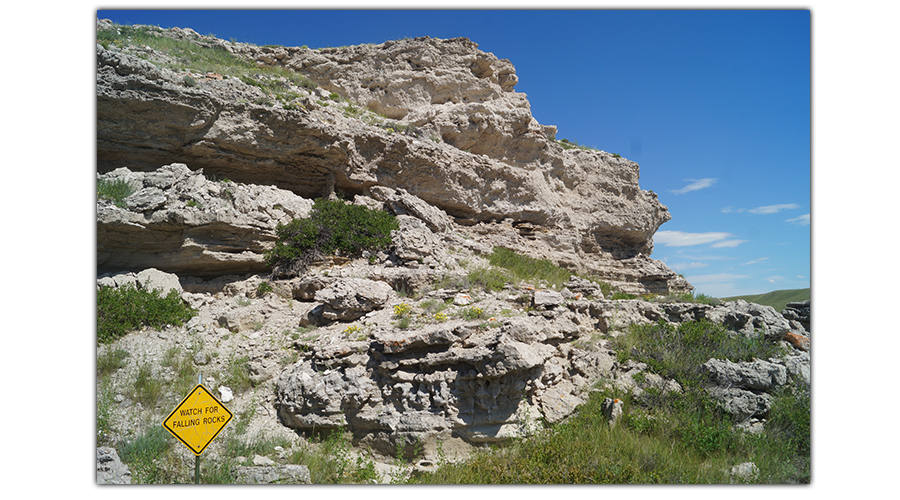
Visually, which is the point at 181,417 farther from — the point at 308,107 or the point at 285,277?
the point at 308,107

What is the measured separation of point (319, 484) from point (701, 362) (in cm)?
603

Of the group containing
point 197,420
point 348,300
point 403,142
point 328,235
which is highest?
point 403,142

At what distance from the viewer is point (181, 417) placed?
4402 mm

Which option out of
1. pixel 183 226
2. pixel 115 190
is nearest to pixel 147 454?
pixel 183 226

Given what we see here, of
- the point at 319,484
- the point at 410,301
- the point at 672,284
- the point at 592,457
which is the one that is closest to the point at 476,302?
the point at 410,301

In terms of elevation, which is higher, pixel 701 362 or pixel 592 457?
pixel 701 362

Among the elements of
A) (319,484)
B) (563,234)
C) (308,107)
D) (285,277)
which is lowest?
(319,484)

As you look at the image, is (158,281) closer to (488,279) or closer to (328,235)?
(328,235)

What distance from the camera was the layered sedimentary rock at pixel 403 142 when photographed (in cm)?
932

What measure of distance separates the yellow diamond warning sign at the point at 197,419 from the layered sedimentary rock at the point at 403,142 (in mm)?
5560

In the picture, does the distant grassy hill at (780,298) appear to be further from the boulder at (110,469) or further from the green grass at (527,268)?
the boulder at (110,469)

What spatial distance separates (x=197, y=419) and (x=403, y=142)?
9135 millimetres

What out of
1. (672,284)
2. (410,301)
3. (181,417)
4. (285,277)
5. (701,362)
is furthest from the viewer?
(672,284)

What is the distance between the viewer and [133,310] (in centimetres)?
768
